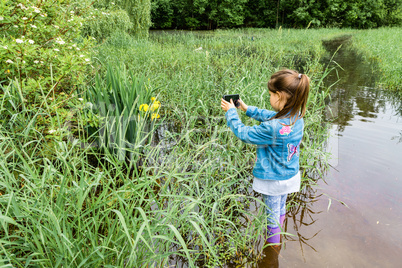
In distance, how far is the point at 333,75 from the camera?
815 cm

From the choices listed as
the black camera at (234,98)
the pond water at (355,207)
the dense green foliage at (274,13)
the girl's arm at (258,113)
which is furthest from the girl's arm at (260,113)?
the dense green foliage at (274,13)

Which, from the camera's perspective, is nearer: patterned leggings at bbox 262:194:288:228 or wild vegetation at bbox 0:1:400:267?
wild vegetation at bbox 0:1:400:267

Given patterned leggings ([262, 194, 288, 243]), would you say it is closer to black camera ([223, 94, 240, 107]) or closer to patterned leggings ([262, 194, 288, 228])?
patterned leggings ([262, 194, 288, 228])

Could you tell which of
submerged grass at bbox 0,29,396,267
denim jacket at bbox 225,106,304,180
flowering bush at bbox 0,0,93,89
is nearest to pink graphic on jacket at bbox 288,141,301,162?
denim jacket at bbox 225,106,304,180

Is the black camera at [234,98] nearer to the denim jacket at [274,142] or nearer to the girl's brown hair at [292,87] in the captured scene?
the denim jacket at [274,142]

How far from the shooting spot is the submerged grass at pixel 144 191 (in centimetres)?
119

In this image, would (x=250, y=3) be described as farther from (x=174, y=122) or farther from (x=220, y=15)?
(x=174, y=122)

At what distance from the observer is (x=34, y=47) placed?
6.26 feet

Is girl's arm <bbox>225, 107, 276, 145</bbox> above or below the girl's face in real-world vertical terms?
below

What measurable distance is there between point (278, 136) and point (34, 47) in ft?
5.75

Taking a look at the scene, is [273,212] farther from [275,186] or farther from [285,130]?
[285,130]

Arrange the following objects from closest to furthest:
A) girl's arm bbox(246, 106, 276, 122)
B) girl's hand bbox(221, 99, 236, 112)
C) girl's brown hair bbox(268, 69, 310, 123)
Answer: girl's brown hair bbox(268, 69, 310, 123) < girl's hand bbox(221, 99, 236, 112) < girl's arm bbox(246, 106, 276, 122)

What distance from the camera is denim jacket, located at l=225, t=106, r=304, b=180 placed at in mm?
1674

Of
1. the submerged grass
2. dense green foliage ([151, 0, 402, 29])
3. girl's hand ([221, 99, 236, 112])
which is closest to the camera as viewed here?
the submerged grass
